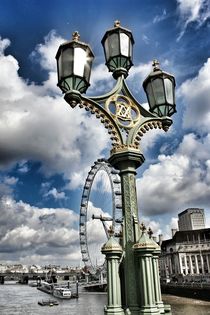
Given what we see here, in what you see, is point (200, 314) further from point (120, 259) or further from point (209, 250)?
point (209, 250)

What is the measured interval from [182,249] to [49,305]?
47.0m

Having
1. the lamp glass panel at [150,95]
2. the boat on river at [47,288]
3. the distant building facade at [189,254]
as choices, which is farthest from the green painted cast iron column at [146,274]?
the distant building facade at [189,254]

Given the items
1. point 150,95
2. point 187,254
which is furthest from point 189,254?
point 150,95

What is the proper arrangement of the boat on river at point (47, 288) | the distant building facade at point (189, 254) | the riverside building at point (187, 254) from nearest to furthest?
the boat on river at point (47, 288), the distant building facade at point (189, 254), the riverside building at point (187, 254)

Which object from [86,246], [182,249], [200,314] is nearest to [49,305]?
[86,246]

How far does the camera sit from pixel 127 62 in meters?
5.38

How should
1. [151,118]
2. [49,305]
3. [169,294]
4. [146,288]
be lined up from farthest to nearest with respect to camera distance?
[169,294], [49,305], [151,118], [146,288]

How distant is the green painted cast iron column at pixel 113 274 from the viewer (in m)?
4.03

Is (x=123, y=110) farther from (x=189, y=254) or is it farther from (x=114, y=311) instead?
(x=189, y=254)

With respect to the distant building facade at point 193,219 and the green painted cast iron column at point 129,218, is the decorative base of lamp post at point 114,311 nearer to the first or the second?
the green painted cast iron column at point 129,218

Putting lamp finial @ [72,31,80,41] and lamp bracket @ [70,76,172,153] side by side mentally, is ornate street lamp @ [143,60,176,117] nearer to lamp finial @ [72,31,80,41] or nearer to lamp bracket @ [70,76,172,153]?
lamp bracket @ [70,76,172,153]

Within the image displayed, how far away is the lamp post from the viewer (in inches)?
167

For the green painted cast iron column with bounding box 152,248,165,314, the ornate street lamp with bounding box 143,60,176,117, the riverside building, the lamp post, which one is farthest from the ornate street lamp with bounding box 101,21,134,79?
the riverside building

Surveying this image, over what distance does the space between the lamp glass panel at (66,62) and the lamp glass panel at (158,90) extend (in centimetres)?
152
